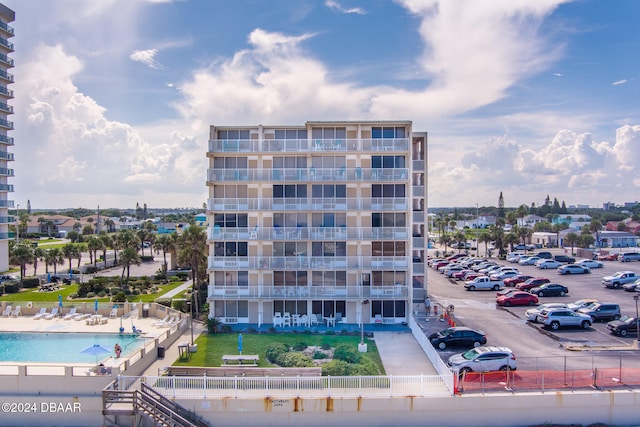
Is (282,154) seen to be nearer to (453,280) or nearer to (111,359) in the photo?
(111,359)

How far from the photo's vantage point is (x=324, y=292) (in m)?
34.3

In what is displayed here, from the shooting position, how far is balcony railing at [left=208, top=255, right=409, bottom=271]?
3434 centimetres

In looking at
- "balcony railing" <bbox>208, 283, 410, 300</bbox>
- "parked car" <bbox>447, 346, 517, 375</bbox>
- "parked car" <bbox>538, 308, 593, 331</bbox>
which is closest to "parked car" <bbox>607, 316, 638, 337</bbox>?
"parked car" <bbox>538, 308, 593, 331</bbox>

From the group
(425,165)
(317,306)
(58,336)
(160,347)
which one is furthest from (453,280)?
(58,336)

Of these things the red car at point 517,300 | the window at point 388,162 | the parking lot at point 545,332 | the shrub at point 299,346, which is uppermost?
the window at point 388,162

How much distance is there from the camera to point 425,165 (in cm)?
3750

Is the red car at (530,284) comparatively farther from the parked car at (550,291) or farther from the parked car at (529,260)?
the parked car at (529,260)

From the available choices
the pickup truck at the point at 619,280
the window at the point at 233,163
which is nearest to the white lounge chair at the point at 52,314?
the window at the point at 233,163

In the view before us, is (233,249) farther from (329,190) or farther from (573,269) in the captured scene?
(573,269)

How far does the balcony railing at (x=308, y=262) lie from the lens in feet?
113

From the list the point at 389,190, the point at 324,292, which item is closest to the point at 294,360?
the point at 324,292

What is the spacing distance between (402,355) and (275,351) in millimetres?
7731

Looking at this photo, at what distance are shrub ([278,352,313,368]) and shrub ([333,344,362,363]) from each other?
5.64 feet

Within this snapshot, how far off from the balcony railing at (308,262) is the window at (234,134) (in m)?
9.72
